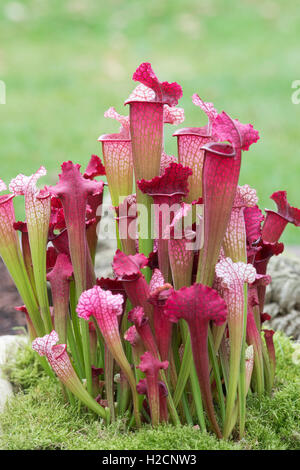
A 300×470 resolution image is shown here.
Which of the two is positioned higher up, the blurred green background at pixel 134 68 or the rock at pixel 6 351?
the blurred green background at pixel 134 68

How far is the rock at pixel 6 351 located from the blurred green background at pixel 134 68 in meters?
2.54

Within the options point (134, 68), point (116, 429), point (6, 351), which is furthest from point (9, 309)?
point (134, 68)

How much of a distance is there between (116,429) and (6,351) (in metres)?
0.75

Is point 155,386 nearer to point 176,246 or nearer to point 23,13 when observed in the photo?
point 176,246

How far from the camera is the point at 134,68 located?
6.52 metres

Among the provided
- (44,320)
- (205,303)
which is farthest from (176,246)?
(44,320)

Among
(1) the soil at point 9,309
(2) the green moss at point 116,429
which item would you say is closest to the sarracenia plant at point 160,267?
(2) the green moss at point 116,429

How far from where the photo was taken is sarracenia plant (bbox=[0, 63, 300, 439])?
1.10 meters

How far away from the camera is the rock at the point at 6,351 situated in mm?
1606

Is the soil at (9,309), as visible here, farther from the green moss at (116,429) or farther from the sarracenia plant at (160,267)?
the sarracenia plant at (160,267)

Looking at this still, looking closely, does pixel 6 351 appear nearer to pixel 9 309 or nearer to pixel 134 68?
pixel 9 309

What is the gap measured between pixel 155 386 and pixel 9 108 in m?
5.01

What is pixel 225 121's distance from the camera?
1.07 meters

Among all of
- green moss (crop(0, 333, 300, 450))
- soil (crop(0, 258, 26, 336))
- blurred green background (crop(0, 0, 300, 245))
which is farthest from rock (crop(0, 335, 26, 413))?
blurred green background (crop(0, 0, 300, 245))
